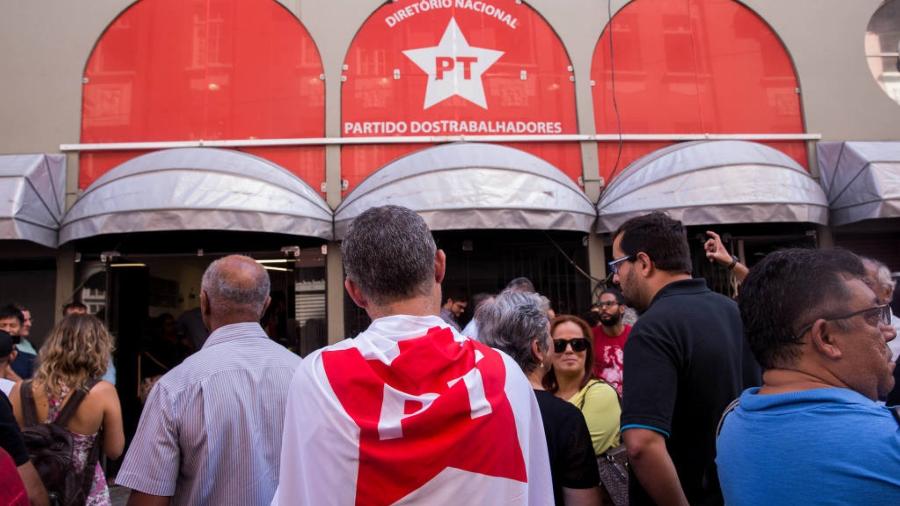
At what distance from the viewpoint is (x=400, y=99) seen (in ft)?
26.0

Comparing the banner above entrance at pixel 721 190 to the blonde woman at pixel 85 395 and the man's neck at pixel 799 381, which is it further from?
the man's neck at pixel 799 381

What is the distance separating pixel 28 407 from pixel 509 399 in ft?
→ 10.3

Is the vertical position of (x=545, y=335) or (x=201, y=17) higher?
(x=201, y=17)

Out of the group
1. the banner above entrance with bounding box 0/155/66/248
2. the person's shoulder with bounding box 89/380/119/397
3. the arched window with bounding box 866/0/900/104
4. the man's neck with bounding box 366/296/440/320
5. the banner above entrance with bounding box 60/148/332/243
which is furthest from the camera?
the arched window with bounding box 866/0/900/104

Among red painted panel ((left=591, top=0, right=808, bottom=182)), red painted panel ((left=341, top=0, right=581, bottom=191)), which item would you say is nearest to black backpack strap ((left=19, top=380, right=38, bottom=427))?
red painted panel ((left=341, top=0, right=581, bottom=191))

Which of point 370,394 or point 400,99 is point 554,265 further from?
point 370,394

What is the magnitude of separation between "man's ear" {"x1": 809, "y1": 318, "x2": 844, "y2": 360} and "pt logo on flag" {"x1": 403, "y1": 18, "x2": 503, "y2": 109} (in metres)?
6.92

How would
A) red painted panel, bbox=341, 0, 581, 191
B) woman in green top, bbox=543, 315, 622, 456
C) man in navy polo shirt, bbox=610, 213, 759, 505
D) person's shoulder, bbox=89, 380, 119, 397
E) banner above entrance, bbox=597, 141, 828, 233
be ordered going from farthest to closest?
red painted panel, bbox=341, 0, 581, 191
banner above entrance, bbox=597, 141, 828, 233
person's shoulder, bbox=89, 380, 119, 397
woman in green top, bbox=543, 315, 622, 456
man in navy polo shirt, bbox=610, 213, 759, 505

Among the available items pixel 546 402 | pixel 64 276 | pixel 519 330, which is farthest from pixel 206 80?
pixel 546 402

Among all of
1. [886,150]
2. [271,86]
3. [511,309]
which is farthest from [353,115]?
[886,150]

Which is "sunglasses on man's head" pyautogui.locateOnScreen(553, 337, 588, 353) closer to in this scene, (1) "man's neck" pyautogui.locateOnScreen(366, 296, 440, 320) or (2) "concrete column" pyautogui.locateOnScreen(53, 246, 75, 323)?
(1) "man's neck" pyautogui.locateOnScreen(366, 296, 440, 320)

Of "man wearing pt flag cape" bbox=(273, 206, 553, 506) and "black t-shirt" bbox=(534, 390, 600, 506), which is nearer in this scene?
"man wearing pt flag cape" bbox=(273, 206, 553, 506)

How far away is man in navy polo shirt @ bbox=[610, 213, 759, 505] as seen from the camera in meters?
2.08

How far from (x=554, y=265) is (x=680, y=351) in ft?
18.9
